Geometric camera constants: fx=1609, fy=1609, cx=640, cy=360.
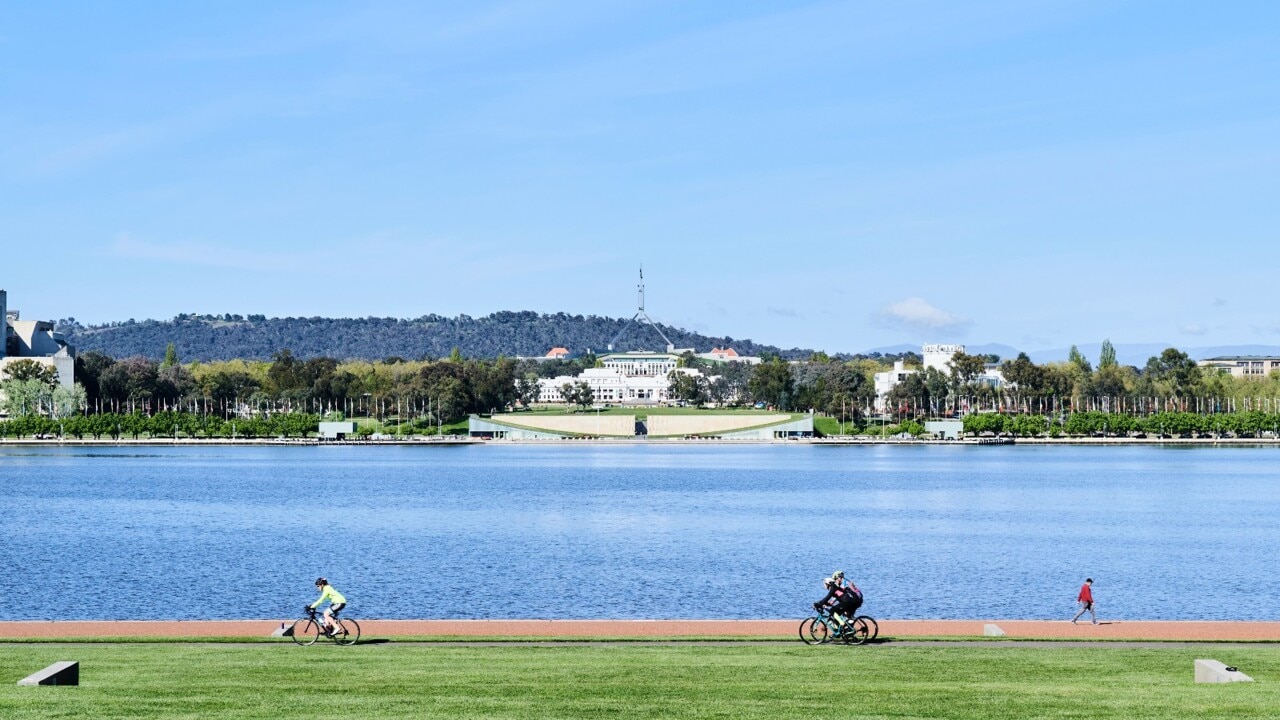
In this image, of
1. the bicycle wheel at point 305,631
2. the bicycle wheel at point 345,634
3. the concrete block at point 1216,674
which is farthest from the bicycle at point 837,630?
the bicycle wheel at point 305,631

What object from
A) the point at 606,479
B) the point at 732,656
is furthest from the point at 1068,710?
the point at 606,479

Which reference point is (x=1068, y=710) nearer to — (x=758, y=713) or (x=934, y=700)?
(x=934, y=700)

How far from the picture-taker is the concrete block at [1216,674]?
2214 centimetres

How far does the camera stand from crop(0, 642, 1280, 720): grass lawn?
66.5 feet

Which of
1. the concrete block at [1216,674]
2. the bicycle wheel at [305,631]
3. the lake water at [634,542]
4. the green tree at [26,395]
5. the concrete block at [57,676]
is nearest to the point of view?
the concrete block at [57,676]

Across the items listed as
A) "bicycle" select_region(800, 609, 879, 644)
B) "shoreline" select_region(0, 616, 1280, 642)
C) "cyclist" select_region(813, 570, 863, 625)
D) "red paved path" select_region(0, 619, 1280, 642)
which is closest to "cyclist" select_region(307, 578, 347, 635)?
"red paved path" select_region(0, 619, 1280, 642)

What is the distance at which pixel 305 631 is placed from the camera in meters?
29.2

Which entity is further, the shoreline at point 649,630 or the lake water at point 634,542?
the lake water at point 634,542

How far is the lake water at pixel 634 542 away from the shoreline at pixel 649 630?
7.55 metres

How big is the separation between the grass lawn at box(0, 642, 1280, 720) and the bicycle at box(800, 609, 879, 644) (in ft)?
2.98

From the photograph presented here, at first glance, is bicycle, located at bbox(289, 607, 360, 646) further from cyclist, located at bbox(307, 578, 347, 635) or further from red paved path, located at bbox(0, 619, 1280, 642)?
red paved path, located at bbox(0, 619, 1280, 642)

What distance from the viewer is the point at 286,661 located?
25.1 metres

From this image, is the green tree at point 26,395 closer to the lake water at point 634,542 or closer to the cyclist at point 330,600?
the lake water at point 634,542

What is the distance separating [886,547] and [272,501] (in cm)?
3975
